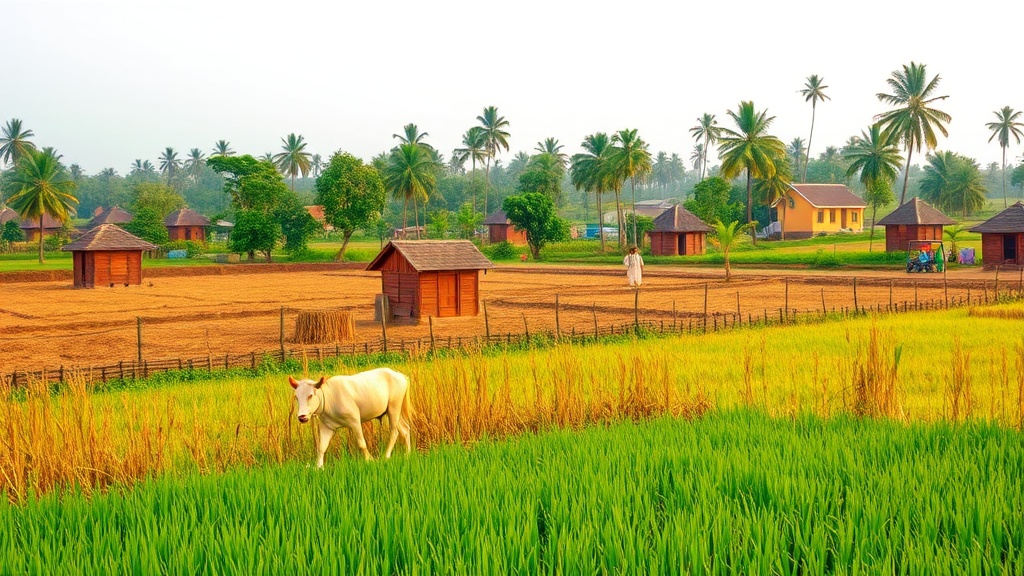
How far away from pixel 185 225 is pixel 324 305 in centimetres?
5004

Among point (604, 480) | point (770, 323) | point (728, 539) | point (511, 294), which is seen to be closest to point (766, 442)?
point (604, 480)

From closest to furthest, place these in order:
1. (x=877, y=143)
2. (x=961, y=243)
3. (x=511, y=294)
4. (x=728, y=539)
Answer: (x=728, y=539) → (x=511, y=294) → (x=961, y=243) → (x=877, y=143)

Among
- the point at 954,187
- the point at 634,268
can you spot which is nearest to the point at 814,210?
the point at 954,187

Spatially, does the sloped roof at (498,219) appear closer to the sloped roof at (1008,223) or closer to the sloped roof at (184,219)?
the sloped roof at (184,219)

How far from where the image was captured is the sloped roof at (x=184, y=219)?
7725 cm

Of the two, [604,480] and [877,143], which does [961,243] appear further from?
[604,480]

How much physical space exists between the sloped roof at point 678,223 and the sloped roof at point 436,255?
115 ft

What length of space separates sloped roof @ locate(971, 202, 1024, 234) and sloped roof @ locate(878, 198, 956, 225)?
6.34m

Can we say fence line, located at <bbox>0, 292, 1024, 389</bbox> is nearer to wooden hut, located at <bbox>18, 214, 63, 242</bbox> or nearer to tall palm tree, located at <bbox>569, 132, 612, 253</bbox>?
tall palm tree, located at <bbox>569, 132, 612, 253</bbox>

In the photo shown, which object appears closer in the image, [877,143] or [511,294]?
[511,294]

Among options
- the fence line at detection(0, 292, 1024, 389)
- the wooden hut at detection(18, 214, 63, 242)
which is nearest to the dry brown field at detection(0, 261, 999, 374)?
the fence line at detection(0, 292, 1024, 389)

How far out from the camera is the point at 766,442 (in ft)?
23.6

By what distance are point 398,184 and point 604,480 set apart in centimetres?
6811

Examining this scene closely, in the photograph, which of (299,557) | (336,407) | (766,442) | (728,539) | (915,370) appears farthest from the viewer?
(915,370)
